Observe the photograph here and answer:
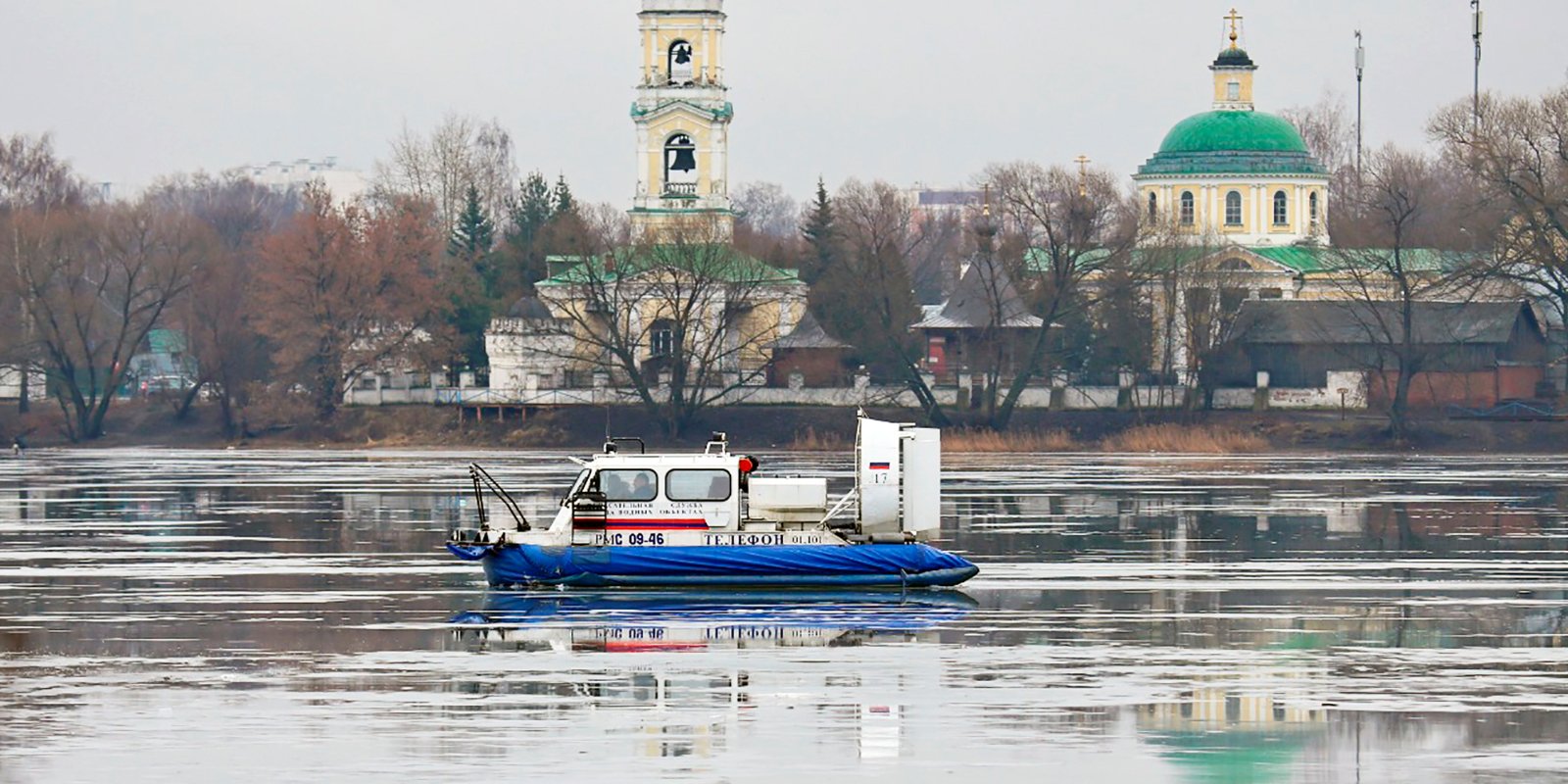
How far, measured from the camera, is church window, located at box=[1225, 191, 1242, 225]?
353 feet

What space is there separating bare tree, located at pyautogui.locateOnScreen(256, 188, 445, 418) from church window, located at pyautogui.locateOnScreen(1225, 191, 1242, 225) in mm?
34244

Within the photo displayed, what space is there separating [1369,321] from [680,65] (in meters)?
29.4

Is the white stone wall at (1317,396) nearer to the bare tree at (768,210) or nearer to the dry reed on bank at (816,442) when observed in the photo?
the dry reed on bank at (816,442)

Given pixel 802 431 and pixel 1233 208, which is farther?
pixel 1233 208

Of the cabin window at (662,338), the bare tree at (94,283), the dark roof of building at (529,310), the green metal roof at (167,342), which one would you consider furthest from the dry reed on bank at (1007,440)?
the green metal roof at (167,342)

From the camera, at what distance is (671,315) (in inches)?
3679

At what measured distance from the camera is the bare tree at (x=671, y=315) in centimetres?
9069

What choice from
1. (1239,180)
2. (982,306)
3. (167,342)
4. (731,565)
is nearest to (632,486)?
(731,565)

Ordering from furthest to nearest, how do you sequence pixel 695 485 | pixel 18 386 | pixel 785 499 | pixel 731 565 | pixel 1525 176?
pixel 18 386 → pixel 1525 176 → pixel 785 499 → pixel 695 485 → pixel 731 565

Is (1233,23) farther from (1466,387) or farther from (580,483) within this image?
(580,483)

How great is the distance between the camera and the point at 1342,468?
63.9 meters

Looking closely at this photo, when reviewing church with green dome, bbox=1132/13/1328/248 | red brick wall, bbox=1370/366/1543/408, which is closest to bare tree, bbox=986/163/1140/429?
red brick wall, bbox=1370/366/1543/408

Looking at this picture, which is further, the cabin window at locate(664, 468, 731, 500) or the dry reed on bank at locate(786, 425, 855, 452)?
the dry reed on bank at locate(786, 425, 855, 452)

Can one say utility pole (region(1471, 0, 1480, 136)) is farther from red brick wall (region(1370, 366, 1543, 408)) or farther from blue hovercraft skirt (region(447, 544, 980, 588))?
blue hovercraft skirt (region(447, 544, 980, 588))
